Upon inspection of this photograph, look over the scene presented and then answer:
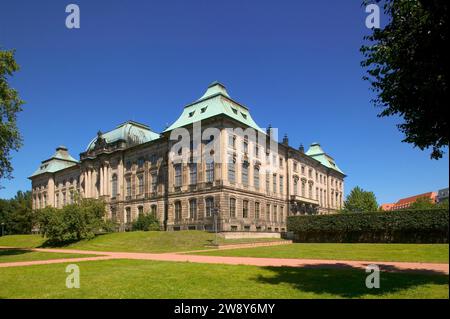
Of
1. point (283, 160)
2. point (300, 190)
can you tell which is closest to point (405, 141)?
point (283, 160)

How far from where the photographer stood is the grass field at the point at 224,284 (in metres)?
9.98

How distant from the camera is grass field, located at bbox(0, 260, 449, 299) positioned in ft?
32.7

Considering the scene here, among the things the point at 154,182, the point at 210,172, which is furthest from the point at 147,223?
the point at 210,172

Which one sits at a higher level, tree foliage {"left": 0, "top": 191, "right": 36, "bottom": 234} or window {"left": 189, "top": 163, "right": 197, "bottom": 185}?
window {"left": 189, "top": 163, "right": 197, "bottom": 185}

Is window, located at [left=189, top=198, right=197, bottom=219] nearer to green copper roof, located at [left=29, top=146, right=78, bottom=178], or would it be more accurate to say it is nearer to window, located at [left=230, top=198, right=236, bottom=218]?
window, located at [left=230, top=198, right=236, bottom=218]

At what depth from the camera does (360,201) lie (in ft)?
233

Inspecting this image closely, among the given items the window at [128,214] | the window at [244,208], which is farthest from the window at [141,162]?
the window at [244,208]

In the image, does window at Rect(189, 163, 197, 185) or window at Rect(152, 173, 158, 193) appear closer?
window at Rect(189, 163, 197, 185)

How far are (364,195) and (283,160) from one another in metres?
24.0

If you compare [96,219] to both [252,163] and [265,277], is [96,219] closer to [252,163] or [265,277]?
[252,163]

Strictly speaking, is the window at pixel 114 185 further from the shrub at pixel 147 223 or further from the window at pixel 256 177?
the window at pixel 256 177

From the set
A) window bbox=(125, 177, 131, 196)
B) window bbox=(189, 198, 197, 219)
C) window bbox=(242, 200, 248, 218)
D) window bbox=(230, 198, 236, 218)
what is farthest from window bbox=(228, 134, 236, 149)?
window bbox=(125, 177, 131, 196)

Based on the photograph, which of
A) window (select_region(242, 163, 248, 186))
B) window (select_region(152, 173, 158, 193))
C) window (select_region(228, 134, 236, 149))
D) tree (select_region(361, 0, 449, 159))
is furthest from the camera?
window (select_region(152, 173, 158, 193))

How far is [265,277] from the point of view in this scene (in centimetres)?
1321
